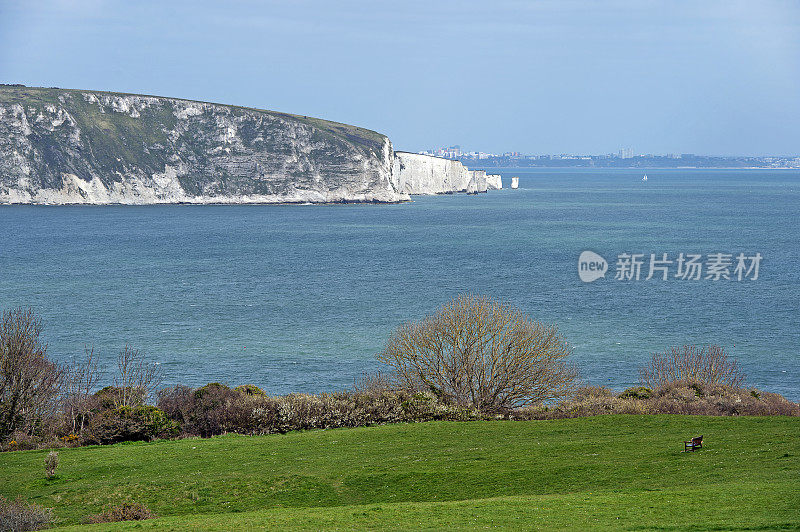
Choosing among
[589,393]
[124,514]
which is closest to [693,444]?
[589,393]

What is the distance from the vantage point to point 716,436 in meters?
23.2

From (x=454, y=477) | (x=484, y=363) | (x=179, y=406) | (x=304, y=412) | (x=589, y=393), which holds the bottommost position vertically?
(x=179, y=406)

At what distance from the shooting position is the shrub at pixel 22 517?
1725cm

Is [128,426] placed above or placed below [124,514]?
below

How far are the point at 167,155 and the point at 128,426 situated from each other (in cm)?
16079

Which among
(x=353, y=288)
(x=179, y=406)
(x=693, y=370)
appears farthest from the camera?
(x=353, y=288)

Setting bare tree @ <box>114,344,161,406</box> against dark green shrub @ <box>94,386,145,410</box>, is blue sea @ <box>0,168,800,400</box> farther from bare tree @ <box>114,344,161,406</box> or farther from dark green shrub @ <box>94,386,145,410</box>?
dark green shrub @ <box>94,386,145,410</box>

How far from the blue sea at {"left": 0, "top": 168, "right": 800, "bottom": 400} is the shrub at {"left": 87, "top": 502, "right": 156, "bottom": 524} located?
21.5 m

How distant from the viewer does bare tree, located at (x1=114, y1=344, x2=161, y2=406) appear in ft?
104

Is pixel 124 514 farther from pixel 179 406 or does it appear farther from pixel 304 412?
pixel 179 406

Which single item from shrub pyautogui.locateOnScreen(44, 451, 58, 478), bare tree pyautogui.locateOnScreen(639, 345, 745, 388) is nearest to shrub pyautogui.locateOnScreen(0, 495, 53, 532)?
shrub pyautogui.locateOnScreen(44, 451, 58, 478)

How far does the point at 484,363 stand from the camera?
32.9m

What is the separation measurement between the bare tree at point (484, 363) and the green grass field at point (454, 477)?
4751 mm

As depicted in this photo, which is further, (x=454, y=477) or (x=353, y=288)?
(x=353, y=288)
